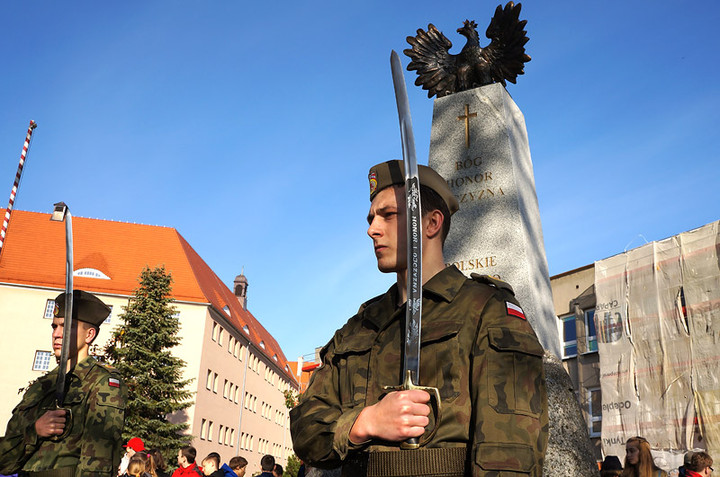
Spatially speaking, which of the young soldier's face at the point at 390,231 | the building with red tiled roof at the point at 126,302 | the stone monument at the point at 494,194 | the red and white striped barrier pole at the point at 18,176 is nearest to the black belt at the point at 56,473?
the young soldier's face at the point at 390,231

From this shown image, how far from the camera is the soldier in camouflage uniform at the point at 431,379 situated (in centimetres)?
170

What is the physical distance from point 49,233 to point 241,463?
4518cm

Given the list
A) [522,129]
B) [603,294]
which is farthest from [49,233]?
[522,129]

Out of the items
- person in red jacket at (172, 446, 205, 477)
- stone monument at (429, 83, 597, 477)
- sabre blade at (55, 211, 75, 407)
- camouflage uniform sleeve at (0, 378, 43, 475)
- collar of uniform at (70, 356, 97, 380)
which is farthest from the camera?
person in red jacket at (172, 446, 205, 477)

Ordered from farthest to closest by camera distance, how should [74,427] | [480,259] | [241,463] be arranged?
[241,463] → [480,259] → [74,427]

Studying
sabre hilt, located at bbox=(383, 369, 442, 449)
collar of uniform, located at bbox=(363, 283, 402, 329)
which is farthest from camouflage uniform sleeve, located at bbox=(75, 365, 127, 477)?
sabre hilt, located at bbox=(383, 369, 442, 449)

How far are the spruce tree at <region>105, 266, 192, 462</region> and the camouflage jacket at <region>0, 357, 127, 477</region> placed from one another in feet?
87.8

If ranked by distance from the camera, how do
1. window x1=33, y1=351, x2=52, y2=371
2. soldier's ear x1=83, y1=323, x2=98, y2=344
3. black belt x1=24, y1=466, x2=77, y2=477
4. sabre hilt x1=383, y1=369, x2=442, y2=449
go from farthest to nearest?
window x1=33, y1=351, x2=52, y2=371
soldier's ear x1=83, y1=323, x2=98, y2=344
black belt x1=24, y1=466, x2=77, y2=477
sabre hilt x1=383, y1=369, x2=442, y2=449

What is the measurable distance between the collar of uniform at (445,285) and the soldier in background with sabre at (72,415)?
2646 mm

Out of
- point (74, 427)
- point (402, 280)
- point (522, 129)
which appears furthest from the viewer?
point (522, 129)

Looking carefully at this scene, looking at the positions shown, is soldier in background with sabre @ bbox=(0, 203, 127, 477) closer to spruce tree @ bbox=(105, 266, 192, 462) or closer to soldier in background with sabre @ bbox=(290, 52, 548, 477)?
soldier in background with sabre @ bbox=(290, 52, 548, 477)

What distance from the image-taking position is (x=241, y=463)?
35.2ft

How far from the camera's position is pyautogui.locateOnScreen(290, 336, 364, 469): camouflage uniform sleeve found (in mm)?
1836

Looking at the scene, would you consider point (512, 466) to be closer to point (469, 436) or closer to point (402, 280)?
point (469, 436)
